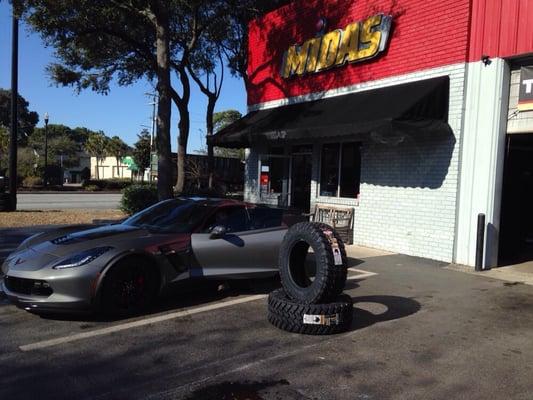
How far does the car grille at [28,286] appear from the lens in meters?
5.45

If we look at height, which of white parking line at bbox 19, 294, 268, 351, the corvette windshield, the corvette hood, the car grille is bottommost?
white parking line at bbox 19, 294, 268, 351

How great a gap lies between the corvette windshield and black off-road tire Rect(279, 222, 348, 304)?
4.79 feet

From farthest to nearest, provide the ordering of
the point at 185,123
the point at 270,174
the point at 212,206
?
the point at 185,123, the point at 270,174, the point at 212,206

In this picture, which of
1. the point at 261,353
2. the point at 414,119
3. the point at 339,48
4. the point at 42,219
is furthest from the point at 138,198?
the point at 261,353

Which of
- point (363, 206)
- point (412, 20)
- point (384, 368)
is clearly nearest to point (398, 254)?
point (363, 206)

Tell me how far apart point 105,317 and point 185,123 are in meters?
16.0

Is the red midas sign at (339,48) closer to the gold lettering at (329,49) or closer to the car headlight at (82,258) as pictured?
the gold lettering at (329,49)

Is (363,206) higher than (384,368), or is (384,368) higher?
(363,206)

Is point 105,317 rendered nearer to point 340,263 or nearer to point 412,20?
point 340,263

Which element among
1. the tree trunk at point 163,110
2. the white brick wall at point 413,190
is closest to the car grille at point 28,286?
the white brick wall at point 413,190

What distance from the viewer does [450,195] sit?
10.1 metres

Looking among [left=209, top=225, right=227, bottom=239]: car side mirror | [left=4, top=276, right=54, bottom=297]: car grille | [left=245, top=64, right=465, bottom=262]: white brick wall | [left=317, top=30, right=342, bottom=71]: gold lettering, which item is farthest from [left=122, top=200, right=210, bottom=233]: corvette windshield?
[left=317, top=30, right=342, bottom=71]: gold lettering

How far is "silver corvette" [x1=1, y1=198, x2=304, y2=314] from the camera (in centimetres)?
546

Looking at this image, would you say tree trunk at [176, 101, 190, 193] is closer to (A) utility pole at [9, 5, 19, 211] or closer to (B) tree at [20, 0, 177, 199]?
(B) tree at [20, 0, 177, 199]
